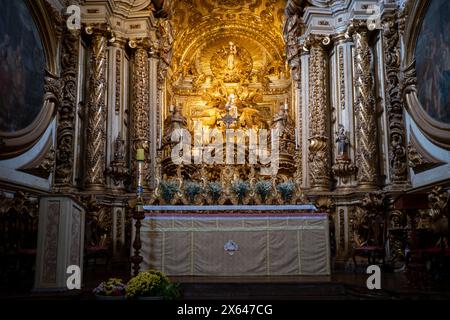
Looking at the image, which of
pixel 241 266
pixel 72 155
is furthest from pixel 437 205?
pixel 72 155

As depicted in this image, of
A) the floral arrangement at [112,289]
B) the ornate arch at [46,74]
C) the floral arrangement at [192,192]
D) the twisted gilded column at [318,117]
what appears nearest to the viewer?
the floral arrangement at [112,289]

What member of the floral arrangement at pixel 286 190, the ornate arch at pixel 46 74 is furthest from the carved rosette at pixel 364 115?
the ornate arch at pixel 46 74

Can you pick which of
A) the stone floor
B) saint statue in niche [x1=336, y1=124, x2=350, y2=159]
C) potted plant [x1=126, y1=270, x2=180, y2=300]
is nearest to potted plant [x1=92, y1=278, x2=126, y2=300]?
potted plant [x1=126, y1=270, x2=180, y2=300]

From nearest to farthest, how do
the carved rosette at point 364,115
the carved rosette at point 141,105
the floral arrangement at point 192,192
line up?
the floral arrangement at point 192,192
the carved rosette at point 364,115
the carved rosette at point 141,105

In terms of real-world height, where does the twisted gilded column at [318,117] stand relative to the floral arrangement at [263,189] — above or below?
above

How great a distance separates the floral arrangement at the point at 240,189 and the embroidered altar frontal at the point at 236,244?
825 millimetres

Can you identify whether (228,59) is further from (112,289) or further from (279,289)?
(112,289)

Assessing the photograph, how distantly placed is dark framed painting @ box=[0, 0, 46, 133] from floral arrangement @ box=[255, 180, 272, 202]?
416 centimetres

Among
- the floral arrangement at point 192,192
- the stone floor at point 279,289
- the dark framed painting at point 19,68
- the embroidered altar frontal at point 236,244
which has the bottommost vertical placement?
the stone floor at point 279,289

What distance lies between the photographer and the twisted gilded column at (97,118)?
11.2 m

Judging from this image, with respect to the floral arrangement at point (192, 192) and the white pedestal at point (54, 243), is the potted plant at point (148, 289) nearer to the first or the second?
the white pedestal at point (54, 243)

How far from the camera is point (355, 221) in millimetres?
10805
